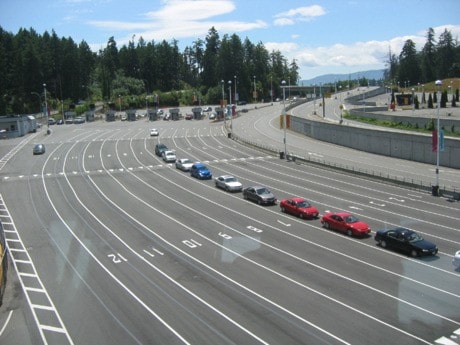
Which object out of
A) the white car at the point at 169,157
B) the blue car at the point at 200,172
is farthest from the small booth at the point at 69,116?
the blue car at the point at 200,172

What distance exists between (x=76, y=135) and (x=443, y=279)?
242 ft

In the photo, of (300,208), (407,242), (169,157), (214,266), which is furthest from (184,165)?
(407,242)

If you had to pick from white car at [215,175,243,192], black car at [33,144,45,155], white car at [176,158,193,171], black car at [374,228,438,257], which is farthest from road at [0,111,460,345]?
black car at [33,144,45,155]

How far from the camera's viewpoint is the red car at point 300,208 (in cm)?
3206

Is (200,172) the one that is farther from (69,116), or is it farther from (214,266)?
(69,116)

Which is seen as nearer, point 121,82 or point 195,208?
point 195,208

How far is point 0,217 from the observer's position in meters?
34.6

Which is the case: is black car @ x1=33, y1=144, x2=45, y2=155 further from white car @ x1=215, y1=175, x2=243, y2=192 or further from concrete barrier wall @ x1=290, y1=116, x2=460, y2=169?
concrete barrier wall @ x1=290, y1=116, x2=460, y2=169

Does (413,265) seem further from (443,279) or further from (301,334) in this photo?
(301,334)

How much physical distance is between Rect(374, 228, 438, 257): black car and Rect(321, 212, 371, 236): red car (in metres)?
1.59

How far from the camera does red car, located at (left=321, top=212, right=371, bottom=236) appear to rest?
27.9 metres

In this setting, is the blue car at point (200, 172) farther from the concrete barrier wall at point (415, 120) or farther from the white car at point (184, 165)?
the concrete barrier wall at point (415, 120)

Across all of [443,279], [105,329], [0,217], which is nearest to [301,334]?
[105,329]

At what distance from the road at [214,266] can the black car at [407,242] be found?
475 millimetres
